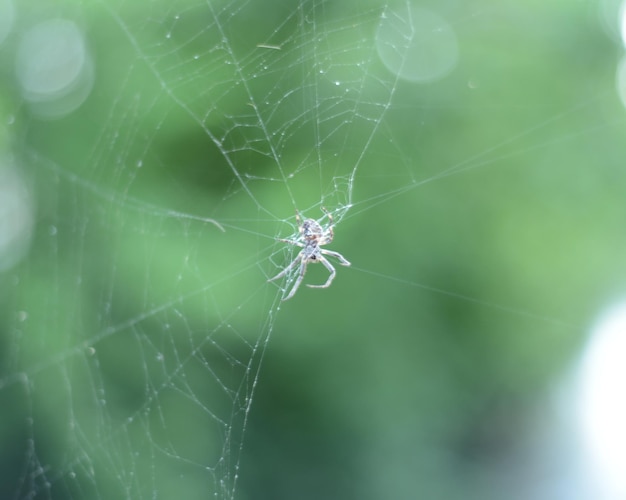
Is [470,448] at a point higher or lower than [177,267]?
higher

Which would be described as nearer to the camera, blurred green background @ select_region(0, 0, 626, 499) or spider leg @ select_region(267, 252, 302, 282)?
spider leg @ select_region(267, 252, 302, 282)

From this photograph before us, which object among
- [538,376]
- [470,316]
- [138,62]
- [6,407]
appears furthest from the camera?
[538,376]

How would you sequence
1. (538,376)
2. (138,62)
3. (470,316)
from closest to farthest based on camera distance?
(138,62) < (470,316) < (538,376)

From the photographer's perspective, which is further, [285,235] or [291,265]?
[285,235]

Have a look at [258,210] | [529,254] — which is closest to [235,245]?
[258,210]

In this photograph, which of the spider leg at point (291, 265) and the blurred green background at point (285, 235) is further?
the blurred green background at point (285, 235)

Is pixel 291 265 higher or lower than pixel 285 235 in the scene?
lower

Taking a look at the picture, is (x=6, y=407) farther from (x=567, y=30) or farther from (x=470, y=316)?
(x=567, y=30)

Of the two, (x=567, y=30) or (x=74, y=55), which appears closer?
(x=74, y=55)
